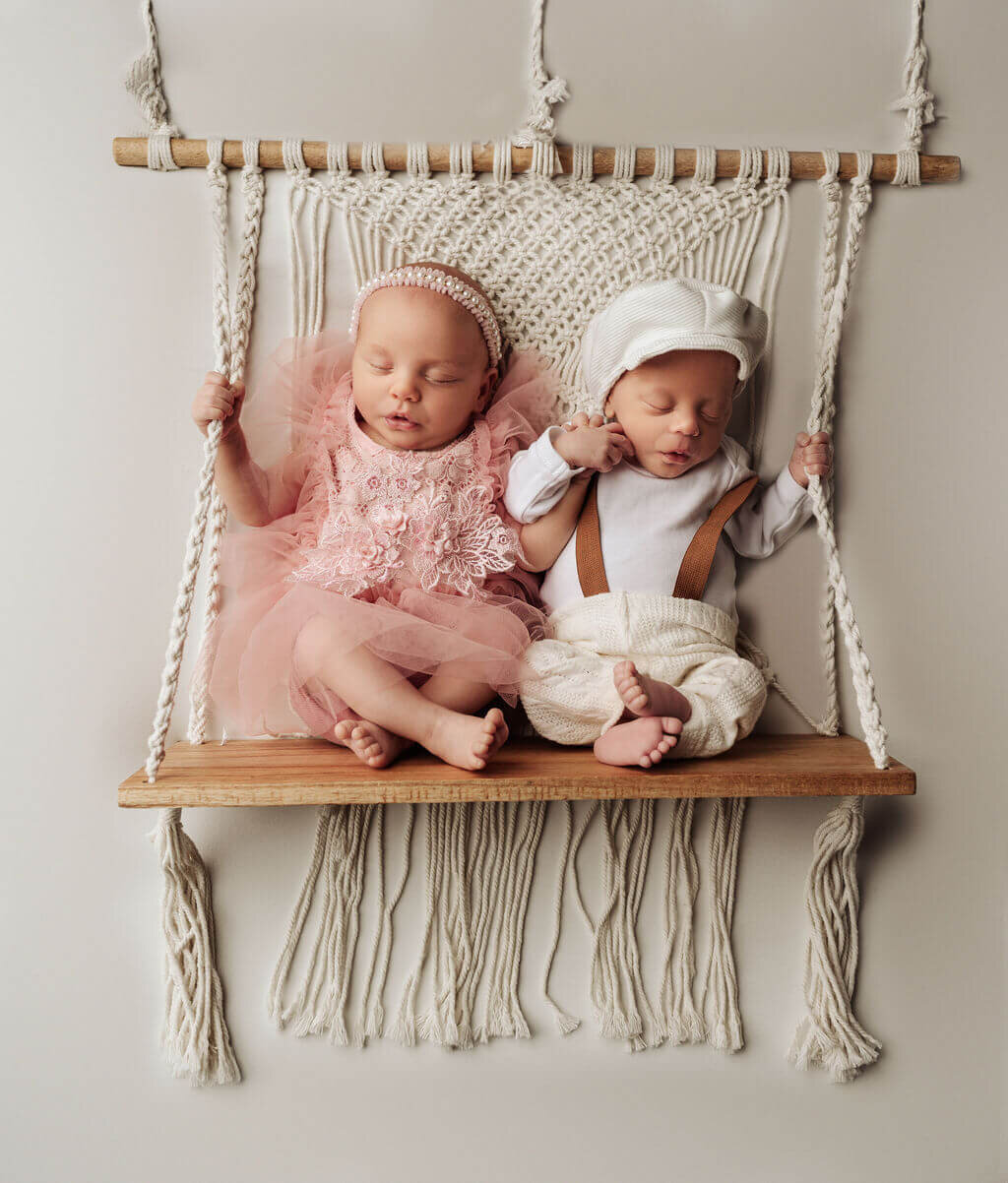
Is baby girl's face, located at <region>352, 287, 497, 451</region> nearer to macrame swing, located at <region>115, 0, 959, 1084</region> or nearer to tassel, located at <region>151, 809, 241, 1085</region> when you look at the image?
macrame swing, located at <region>115, 0, 959, 1084</region>

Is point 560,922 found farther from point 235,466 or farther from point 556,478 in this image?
point 235,466

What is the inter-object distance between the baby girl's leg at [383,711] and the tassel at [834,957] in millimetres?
469

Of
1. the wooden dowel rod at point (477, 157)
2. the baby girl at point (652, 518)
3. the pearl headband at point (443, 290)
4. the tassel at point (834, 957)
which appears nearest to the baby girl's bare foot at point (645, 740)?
the baby girl at point (652, 518)

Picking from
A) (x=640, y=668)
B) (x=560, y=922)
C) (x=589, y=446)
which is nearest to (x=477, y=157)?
(x=589, y=446)

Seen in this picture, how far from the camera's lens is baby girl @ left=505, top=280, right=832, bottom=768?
100 centimetres

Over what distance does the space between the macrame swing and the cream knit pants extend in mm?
125

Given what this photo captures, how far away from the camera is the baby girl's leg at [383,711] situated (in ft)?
3.11

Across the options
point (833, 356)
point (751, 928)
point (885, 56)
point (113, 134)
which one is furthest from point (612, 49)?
point (751, 928)

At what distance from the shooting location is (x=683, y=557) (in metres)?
1.08

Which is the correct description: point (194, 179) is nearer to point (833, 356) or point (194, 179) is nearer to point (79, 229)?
point (79, 229)

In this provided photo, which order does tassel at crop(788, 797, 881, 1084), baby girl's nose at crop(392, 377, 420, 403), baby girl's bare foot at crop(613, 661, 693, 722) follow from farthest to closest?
tassel at crop(788, 797, 881, 1084), baby girl's nose at crop(392, 377, 420, 403), baby girl's bare foot at crop(613, 661, 693, 722)

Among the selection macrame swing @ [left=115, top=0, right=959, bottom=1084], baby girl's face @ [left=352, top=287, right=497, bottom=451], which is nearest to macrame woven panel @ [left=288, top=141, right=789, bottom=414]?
macrame swing @ [left=115, top=0, right=959, bottom=1084]

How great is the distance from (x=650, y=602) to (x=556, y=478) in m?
0.17

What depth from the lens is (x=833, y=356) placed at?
3.74 feet
